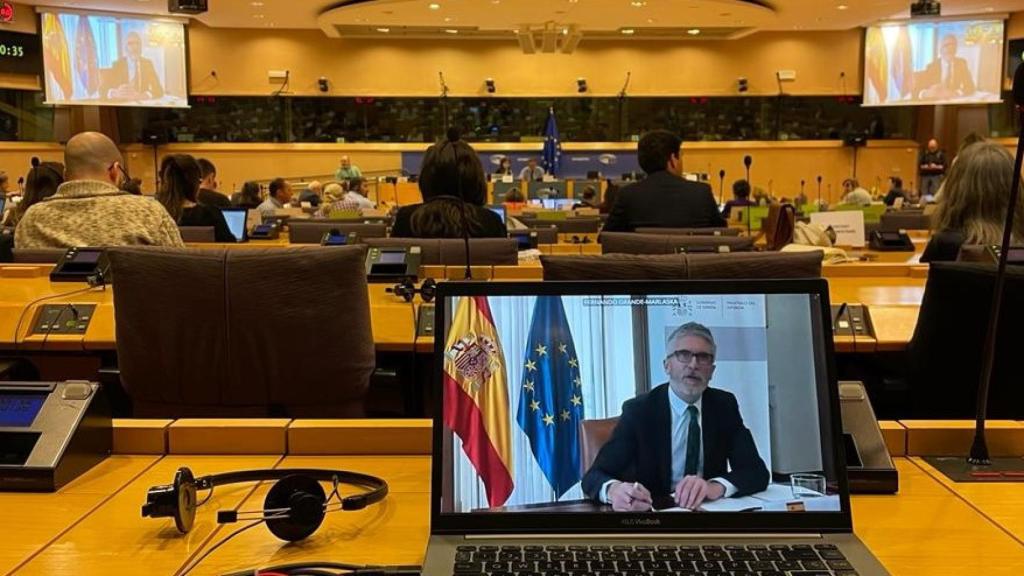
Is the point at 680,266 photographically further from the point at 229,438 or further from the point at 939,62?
the point at 939,62

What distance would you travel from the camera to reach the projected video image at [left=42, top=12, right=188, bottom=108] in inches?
583

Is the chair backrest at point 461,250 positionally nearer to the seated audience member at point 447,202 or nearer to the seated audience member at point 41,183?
the seated audience member at point 447,202

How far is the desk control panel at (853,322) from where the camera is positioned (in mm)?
2757

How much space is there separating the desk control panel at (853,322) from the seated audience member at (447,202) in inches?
73.0

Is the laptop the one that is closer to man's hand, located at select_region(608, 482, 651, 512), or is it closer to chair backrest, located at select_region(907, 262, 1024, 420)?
man's hand, located at select_region(608, 482, 651, 512)

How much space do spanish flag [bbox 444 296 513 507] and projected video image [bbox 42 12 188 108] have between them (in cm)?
1543

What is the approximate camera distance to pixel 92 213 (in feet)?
13.4

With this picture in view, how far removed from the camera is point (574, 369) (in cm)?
126

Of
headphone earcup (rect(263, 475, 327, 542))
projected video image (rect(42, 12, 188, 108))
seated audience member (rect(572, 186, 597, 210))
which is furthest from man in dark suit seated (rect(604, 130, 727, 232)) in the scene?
projected video image (rect(42, 12, 188, 108))

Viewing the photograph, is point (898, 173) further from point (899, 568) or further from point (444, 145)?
point (899, 568)

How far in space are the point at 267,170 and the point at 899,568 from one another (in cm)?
1679

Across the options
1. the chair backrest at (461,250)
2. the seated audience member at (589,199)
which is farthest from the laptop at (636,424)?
the seated audience member at (589,199)

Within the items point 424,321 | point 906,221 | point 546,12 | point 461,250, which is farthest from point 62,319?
point 546,12

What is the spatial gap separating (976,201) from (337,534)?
10.6 ft
